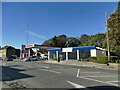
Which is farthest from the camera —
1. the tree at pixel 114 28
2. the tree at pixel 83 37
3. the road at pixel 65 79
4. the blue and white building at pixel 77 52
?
the tree at pixel 83 37

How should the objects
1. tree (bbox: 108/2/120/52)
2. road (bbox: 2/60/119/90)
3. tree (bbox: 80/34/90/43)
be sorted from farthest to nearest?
tree (bbox: 80/34/90/43)
tree (bbox: 108/2/120/52)
road (bbox: 2/60/119/90)

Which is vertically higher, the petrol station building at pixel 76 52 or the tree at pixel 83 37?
the tree at pixel 83 37

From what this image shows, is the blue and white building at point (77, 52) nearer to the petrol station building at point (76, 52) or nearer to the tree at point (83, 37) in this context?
the petrol station building at point (76, 52)

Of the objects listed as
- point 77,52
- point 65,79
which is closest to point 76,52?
point 77,52

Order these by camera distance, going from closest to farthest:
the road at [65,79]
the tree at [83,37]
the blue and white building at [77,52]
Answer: the road at [65,79] → the blue and white building at [77,52] → the tree at [83,37]

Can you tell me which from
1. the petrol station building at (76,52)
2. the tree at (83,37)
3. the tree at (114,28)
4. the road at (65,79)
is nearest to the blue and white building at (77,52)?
the petrol station building at (76,52)

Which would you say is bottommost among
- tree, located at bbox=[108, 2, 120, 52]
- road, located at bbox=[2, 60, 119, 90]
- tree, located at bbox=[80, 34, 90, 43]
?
road, located at bbox=[2, 60, 119, 90]

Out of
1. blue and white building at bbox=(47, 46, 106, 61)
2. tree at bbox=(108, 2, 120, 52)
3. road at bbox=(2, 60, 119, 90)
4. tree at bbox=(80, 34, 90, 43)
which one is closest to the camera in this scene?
road at bbox=(2, 60, 119, 90)

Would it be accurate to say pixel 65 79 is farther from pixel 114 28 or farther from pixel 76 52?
pixel 76 52

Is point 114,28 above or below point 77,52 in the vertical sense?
above

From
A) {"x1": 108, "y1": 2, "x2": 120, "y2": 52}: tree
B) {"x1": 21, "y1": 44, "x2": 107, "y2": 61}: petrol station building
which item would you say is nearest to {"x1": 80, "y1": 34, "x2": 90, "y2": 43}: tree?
{"x1": 21, "y1": 44, "x2": 107, "y2": 61}: petrol station building

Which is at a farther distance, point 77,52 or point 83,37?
point 83,37

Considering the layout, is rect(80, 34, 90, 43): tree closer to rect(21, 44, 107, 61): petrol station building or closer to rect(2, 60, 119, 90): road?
rect(21, 44, 107, 61): petrol station building

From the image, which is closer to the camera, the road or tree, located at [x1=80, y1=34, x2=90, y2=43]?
the road
